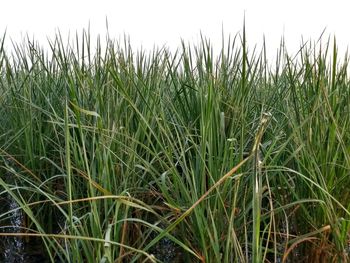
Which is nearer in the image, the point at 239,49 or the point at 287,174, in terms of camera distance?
the point at 287,174

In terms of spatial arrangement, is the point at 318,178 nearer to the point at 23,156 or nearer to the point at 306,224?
the point at 306,224

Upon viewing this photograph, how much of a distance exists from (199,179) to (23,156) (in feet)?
2.65

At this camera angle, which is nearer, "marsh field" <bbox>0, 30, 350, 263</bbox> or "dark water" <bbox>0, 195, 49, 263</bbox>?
"marsh field" <bbox>0, 30, 350, 263</bbox>

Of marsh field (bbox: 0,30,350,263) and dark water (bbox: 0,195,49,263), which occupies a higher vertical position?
marsh field (bbox: 0,30,350,263)

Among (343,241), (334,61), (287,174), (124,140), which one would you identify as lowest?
(343,241)

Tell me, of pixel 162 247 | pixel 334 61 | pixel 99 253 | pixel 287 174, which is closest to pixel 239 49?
pixel 334 61

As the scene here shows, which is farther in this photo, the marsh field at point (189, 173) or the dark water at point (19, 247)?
the dark water at point (19, 247)

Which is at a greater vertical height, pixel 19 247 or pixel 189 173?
pixel 189 173

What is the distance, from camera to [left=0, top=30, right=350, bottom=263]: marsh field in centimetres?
118

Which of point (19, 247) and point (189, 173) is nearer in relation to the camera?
point (189, 173)

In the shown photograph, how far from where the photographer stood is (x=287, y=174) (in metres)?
1.51

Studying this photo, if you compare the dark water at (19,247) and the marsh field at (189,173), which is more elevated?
the marsh field at (189,173)

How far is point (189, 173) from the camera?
5.06ft

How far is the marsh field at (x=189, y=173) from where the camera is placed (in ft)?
3.88
